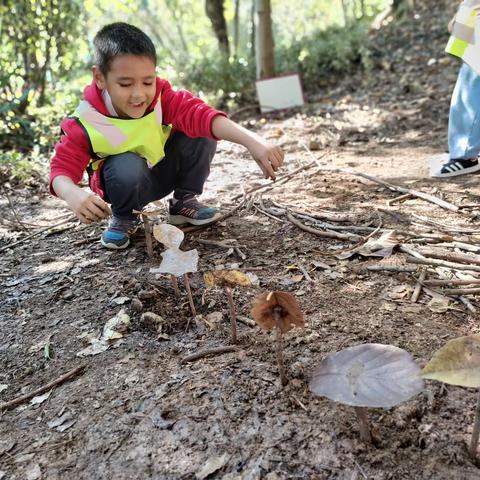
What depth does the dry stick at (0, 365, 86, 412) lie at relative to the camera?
1498 mm

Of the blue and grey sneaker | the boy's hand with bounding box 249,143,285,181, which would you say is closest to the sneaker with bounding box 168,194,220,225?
the blue and grey sneaker

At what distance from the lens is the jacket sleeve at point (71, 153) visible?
2139mm

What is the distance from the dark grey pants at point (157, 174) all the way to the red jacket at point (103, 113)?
0.33ft

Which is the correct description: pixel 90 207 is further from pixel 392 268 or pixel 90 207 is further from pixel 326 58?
pixel 326 58

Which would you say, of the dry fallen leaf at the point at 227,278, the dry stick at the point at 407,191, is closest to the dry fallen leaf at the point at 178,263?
the dry fallen leaf at the point at 227,278

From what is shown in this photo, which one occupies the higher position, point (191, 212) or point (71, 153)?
point (71, 153)

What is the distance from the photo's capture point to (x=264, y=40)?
19.5 feet

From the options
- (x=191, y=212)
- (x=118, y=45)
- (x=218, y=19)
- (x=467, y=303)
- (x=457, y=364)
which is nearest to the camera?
(x=457, y=364)

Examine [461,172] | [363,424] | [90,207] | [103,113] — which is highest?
[103,113]

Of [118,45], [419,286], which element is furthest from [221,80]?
[419,286]

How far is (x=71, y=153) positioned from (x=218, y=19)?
6738 millimetres

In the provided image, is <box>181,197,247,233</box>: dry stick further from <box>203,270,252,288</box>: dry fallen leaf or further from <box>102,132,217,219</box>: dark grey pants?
<box>203,270,252,288</box>: dry fallen leaf

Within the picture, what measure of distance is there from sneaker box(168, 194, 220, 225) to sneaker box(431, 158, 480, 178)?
4.84 feet

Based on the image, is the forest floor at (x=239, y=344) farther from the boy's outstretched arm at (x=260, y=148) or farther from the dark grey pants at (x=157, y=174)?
the boy's outstretched arm at (x=260, y=148)
